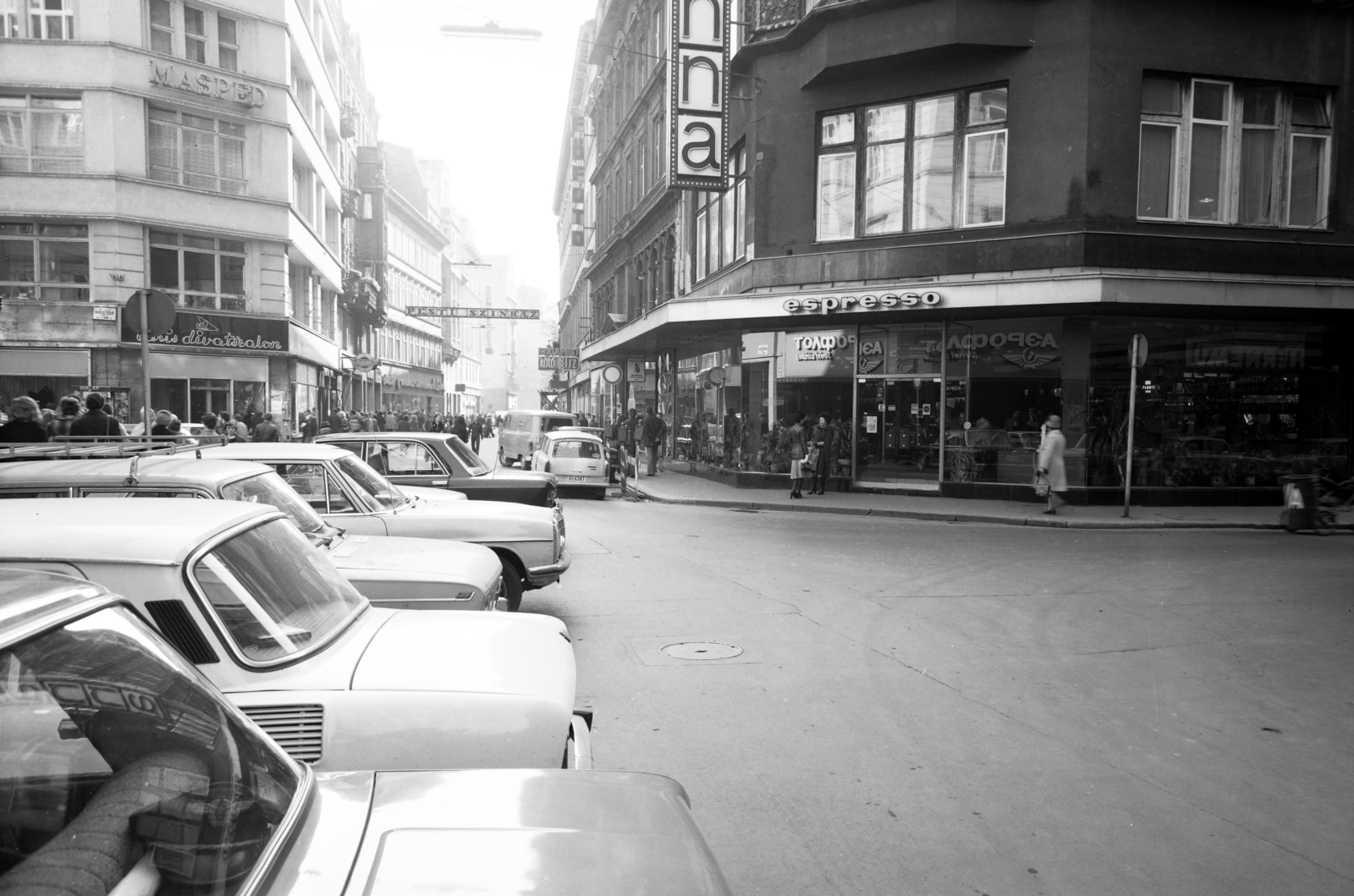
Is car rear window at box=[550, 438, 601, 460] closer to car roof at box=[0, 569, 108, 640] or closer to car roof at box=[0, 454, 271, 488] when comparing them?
car roof at box=[0, 454, 271, 488]

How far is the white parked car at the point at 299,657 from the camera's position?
3195 mm

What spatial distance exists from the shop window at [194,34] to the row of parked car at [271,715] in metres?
28.2

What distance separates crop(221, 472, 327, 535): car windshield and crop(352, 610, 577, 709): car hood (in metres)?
1.61

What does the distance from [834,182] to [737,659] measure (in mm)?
16266

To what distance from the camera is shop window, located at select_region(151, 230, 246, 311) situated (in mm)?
28781

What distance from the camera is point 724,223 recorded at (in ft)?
82.7

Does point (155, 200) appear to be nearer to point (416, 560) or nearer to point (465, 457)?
point (465, 457)

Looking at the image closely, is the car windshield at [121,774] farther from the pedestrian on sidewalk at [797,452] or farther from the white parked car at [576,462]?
the white parked car at [576,462]

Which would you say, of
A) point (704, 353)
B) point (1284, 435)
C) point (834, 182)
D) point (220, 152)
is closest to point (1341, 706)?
point (1284, 435)

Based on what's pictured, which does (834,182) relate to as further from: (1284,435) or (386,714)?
(386,714)

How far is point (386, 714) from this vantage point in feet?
10.5

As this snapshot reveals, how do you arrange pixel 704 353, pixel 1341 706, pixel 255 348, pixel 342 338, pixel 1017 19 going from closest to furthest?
pixel 1341 706
pixel 1017 19
pixel 704 353
pixel 255 348
pixel 342 338

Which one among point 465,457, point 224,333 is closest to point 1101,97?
point 465,457

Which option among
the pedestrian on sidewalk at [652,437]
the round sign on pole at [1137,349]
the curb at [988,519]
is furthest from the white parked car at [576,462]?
the round sign on pole at [1137,349]
